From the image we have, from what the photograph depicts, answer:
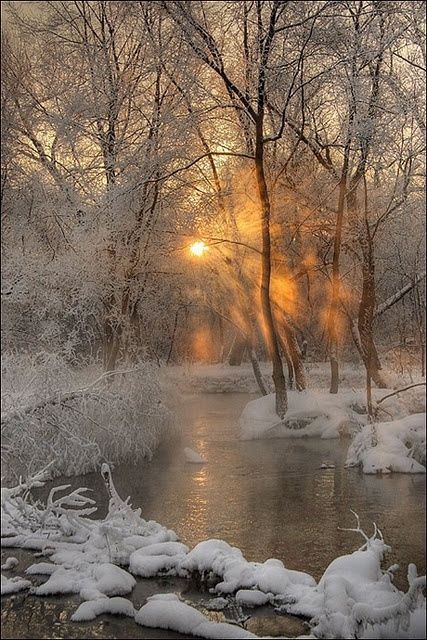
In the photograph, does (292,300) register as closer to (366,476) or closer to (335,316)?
(335,316)

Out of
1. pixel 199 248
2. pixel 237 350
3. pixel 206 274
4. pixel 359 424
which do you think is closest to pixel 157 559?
pixel 359 424

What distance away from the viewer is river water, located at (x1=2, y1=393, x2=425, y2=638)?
4.04 meters

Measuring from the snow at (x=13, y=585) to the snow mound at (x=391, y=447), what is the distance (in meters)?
1.96

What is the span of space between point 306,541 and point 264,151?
11.2 ft

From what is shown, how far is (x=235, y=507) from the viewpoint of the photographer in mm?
5039

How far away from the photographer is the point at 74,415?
4383 millimetres

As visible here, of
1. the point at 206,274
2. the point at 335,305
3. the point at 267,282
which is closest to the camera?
the point at 335,305

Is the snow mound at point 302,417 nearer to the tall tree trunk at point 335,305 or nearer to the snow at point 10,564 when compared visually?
the tall tree trunk at point 335,305

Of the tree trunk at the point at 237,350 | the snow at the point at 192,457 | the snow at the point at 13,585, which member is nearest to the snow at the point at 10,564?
the snow at the point at 13,585

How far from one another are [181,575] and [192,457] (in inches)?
74.0

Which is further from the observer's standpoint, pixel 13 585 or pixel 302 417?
pixel 302 417

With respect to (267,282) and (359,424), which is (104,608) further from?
(267,282)

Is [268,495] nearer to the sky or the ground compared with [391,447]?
nearer to the ground

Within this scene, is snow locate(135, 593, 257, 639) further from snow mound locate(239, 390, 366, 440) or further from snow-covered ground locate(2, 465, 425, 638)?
snow mound locate(239, 390, 366, 440)
